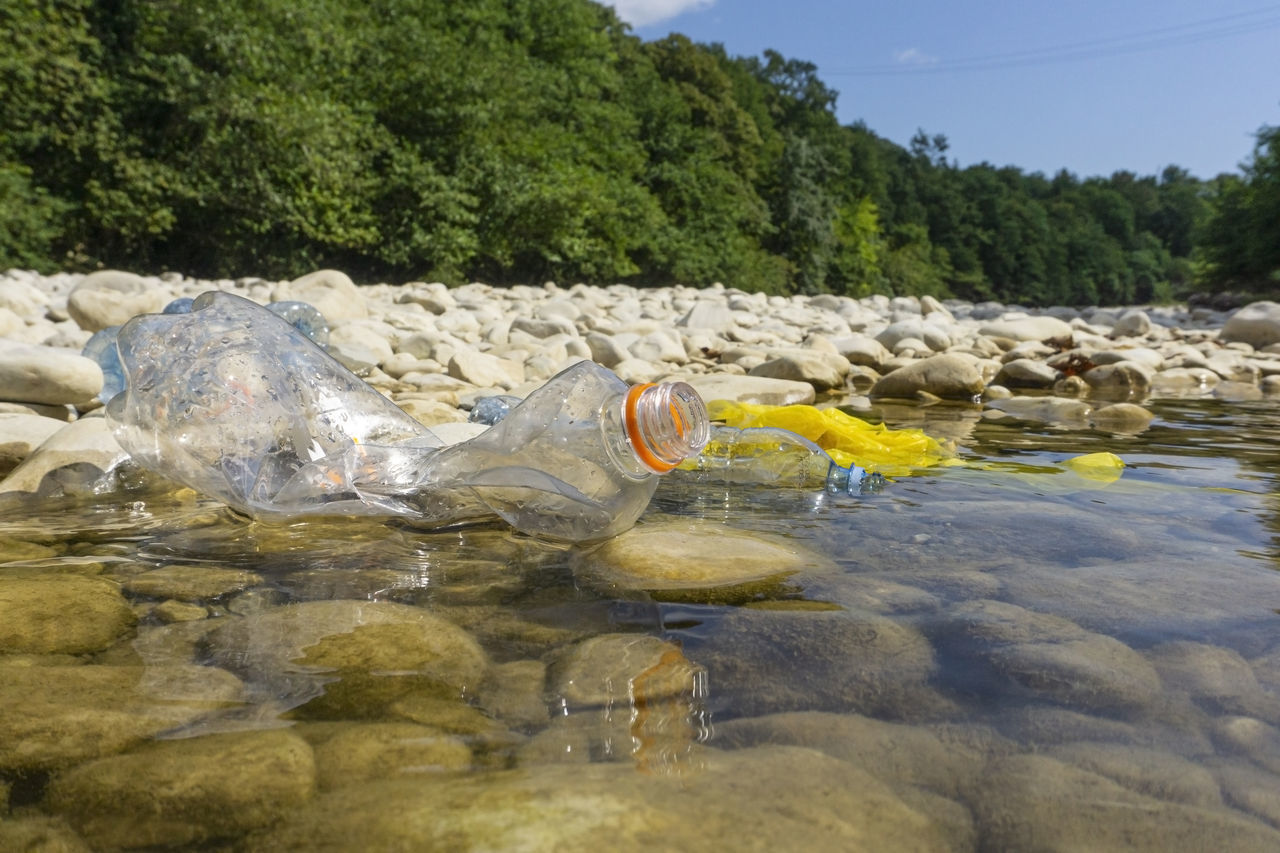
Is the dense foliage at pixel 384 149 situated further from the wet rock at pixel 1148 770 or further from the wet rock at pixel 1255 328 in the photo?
the wet rock at pixel 1148 770

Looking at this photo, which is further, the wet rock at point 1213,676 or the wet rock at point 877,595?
the wet rock at point 877,595

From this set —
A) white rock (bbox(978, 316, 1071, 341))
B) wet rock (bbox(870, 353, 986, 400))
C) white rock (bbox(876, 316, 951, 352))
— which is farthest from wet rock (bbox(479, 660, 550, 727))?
white rock (bbox(978, 316, 1071, 341))

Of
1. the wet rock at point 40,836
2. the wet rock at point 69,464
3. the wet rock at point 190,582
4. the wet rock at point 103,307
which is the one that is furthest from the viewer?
the wet rock at point 103,307

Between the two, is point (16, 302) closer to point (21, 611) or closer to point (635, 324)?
point (635, 324)

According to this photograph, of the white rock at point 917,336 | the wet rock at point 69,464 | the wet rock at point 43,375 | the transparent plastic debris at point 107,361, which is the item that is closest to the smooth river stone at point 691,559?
the wet rock at point 69,464

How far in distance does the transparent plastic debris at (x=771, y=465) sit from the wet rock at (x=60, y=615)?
1.96 meters

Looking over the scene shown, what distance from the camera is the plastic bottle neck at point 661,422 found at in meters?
1.90

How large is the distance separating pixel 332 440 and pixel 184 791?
5.27 ft

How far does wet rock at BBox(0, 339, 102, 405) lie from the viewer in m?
3.54

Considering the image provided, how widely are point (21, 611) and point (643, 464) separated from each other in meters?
1.13

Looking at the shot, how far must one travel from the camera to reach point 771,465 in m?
3.38

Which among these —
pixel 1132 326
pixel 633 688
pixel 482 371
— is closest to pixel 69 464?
pixel 633 688

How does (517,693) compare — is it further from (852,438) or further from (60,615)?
(852,438)

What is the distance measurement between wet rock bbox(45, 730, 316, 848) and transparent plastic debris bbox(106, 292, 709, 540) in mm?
1050
